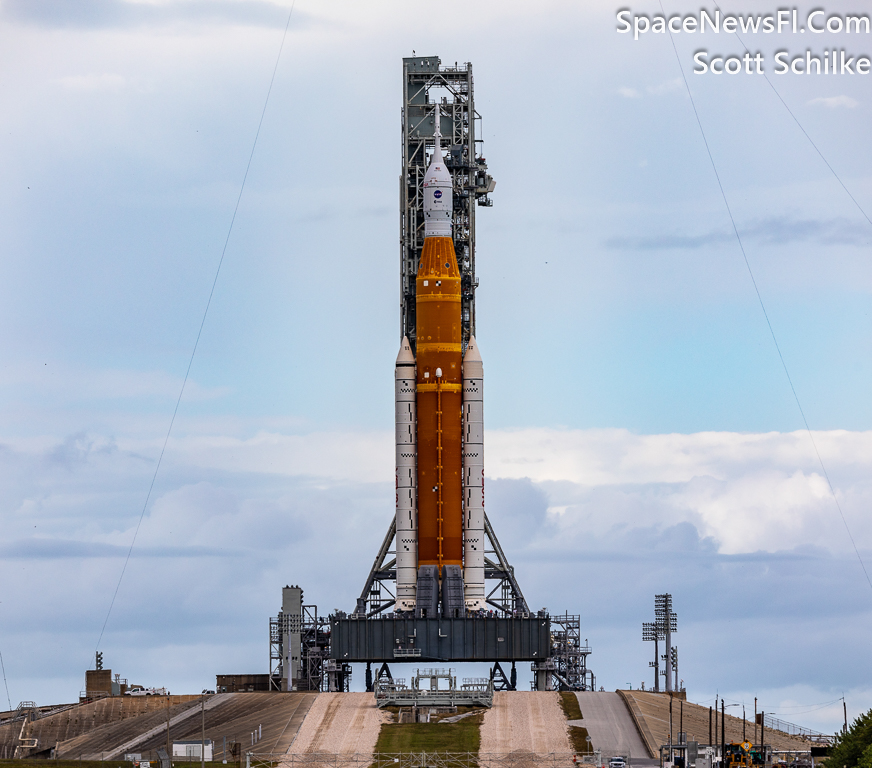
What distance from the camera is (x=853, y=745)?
103 metres

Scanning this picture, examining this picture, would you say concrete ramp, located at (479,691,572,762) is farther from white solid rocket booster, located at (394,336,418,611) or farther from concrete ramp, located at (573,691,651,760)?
white solid rocket booster, located at (394,336,418,611)

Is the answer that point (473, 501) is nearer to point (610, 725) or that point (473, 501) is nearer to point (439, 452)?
point (439, 452)

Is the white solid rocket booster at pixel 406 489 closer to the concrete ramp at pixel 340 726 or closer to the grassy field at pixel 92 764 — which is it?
the concrete ramp at pixel 340 726

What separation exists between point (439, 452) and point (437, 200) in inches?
630

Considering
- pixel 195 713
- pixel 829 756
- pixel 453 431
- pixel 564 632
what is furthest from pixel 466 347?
pixel 829 756

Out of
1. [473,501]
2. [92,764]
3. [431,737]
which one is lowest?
[92,764]

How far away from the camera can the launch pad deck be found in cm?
12719

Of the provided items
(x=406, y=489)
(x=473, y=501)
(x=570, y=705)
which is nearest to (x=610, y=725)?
(x=570, y=705)

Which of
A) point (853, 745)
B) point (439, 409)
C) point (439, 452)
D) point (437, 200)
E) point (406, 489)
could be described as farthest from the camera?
point (437, 200)

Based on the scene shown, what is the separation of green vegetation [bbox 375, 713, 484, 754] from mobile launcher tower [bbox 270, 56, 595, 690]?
39.0ft

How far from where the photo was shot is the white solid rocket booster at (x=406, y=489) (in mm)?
129500

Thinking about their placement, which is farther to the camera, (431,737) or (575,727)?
(575,727)

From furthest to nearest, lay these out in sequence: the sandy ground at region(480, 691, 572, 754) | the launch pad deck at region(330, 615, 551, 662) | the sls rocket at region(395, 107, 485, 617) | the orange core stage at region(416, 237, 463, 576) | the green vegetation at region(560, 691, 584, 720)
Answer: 1. the orange core stage at region(416, 237, 463, 576)
2. the sls rocket at region(395, 107, 485, 617)
3. the launch pad deck at region(330, 615, 551, 662)
4. the green vegetation at region(560, 691, 584, 720)
5. the sandy ground at region(480, 691, 572, 754)

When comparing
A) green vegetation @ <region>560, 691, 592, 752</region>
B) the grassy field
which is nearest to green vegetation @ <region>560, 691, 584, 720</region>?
green vegetation @ <region>560, 691, 592, 752</region>
